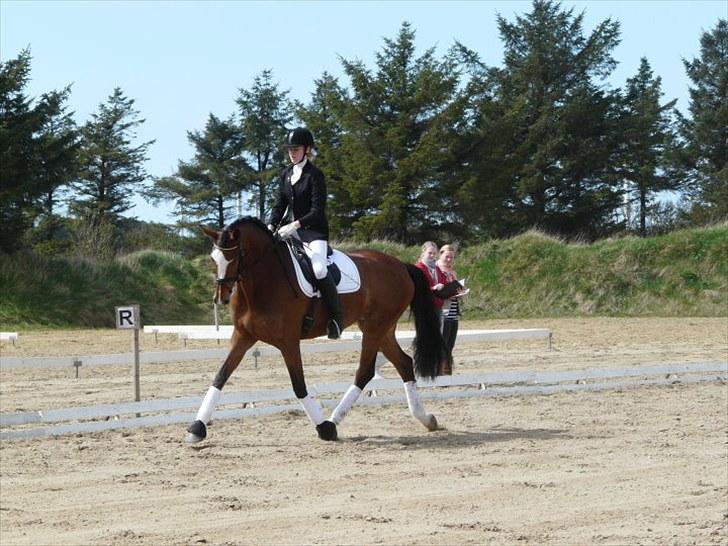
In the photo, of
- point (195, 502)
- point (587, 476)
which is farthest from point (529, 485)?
point (195, 502)

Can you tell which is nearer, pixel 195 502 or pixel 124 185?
pixel 195 502

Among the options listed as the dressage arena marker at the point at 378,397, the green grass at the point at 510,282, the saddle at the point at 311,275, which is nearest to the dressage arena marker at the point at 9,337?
the green grass at the point at 510,282

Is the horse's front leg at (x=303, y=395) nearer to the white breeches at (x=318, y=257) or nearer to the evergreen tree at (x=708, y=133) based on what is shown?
the white breeches at (x=318, y=257)

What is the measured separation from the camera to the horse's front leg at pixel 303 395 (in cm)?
867

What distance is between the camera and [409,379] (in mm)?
9477

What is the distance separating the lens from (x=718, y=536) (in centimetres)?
555

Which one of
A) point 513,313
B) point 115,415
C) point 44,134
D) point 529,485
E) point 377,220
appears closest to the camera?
point 529,485

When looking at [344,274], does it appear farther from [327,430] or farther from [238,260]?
[327,430]

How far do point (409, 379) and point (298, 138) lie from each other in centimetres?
228

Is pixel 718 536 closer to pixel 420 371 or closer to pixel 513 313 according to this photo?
pixel 420 371

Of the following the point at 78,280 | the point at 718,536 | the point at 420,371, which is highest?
the point at 78,280

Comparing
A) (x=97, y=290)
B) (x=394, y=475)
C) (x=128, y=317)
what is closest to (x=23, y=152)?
(x=97, y=290)

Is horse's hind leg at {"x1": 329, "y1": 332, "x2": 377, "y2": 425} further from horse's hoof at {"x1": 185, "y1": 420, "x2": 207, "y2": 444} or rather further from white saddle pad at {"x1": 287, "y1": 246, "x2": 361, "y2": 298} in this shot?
horse's hoof at {"x1": 185, "y1": 420, "x2": 207, "y2": 444}

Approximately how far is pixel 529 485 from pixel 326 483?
1.27 m
